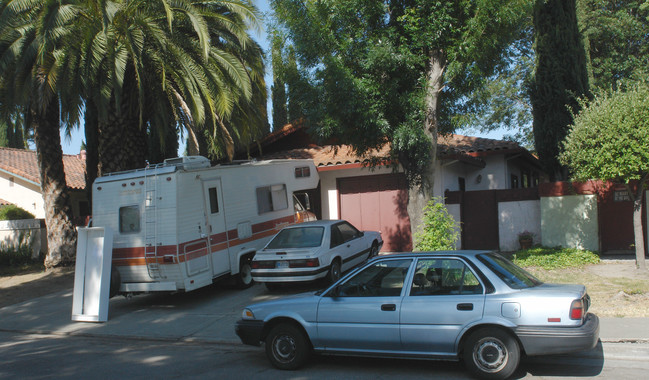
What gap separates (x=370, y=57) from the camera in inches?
393

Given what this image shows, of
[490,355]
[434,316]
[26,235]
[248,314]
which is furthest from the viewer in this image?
[26,235]

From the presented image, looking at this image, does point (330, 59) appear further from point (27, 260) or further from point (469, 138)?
point (27, 260)

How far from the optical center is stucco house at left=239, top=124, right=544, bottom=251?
15133 mm

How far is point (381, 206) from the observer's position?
15781 millimetres

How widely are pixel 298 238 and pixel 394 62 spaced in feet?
14.2

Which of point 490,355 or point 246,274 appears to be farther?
point 246,274

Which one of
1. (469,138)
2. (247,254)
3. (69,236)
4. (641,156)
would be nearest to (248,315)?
(247,254)

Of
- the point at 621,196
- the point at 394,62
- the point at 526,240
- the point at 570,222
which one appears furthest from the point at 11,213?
the point at 621,196

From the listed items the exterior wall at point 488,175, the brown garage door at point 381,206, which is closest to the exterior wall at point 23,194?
the brown garage door at point 381,206

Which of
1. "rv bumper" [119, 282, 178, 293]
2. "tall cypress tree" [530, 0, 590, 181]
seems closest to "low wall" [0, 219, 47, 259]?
"rv bumper" [119, 282, 178, 293]

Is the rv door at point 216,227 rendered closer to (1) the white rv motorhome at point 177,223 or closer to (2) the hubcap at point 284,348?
(1) the white rv motorhome at point 177,223

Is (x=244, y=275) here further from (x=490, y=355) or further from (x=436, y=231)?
(x=490, y=355)

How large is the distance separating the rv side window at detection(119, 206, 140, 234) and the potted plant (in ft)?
33.3

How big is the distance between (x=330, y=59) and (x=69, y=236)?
36.2ft
